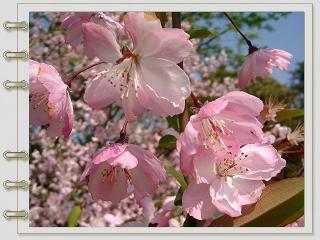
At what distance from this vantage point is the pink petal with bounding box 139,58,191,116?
81 centimetres

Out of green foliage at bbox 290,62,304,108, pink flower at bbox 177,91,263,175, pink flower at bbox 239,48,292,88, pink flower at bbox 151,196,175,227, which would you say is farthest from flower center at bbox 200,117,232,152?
green foliage at bbox 290,62,304,108

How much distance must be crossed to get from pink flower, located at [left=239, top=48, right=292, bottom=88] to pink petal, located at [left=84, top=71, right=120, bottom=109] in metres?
0.31

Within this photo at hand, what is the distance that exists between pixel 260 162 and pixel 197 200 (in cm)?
13

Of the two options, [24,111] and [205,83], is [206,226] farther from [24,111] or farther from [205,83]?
[205,83]

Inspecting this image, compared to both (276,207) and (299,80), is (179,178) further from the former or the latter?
(299,80)

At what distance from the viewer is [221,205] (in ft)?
2.77

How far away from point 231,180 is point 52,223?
6.34ft

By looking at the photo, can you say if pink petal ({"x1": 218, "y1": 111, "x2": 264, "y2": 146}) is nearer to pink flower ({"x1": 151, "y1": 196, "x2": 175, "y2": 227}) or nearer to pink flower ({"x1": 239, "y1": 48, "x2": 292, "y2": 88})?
pink flower ({"x1": 239, "y1": 48, "x2": 292, "y2": 88})

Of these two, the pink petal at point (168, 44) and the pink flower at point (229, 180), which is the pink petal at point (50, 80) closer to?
the pink petal at point (168, 44)

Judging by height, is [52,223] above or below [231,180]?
below

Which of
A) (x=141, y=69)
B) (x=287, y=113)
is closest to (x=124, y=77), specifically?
(x=141, y=69)

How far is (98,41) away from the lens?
32.3 inches

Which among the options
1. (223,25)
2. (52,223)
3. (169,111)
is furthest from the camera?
(52,223)
